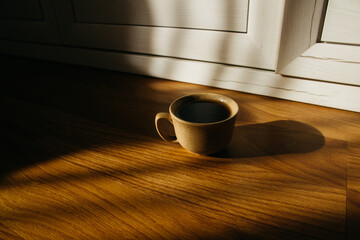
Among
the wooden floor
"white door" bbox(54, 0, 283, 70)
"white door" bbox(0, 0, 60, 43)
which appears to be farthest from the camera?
"white door" bbox(0, 0, 60, 43)

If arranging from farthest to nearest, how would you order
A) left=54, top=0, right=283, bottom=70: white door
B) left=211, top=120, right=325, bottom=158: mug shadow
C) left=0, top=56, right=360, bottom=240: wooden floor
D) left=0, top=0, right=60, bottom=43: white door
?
left=0, top=0, right=60, bottom=43: white door → left=54, top=0, right=283, bottom=70: white door → left=211, top=120, right=325, bottom=158: mug shadow → left=0, top=56, right=360, bottom=240: wooden floor

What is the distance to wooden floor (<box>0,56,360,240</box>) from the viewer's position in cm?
30

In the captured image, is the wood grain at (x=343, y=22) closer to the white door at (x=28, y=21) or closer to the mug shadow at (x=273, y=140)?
the mug shadow at (x=273, y=140)

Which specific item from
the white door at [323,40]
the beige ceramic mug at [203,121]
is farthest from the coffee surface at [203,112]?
the white door at [323,40]

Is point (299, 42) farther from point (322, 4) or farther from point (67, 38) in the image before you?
point (67, 38)

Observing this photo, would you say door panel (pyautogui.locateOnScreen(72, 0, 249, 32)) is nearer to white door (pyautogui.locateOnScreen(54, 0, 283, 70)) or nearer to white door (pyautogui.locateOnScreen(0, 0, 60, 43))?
white door (pyautogui.locateOnScreen(54, 0, 283, 70))

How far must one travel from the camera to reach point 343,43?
1.50 ft

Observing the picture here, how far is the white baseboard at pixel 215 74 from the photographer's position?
1.63ft

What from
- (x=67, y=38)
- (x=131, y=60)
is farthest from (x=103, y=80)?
(x=67, y=38)

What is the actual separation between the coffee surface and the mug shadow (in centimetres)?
6


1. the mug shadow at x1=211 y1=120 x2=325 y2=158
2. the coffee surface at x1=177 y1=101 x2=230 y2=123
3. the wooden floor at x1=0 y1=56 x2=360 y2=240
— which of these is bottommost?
the wooden floor at x1=0 y1=56 x2=360 y2=240

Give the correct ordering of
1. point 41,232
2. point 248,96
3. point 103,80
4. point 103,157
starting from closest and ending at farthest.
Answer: point 41,232 → point 103,157 → point 248,96 → point 103,80

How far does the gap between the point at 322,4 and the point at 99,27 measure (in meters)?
0.53

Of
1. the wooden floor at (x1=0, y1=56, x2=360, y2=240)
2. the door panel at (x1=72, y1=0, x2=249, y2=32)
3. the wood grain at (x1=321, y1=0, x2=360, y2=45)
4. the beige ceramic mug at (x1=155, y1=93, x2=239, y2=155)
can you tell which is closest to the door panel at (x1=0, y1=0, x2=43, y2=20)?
the door panel at (x1=72, y1=0, x2=249, y2=32)
